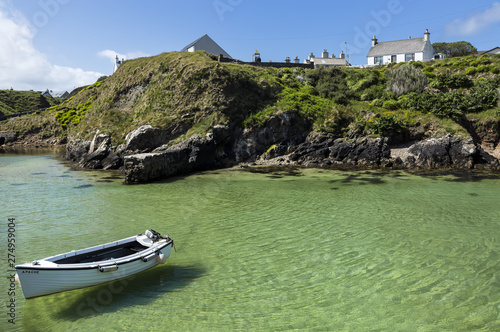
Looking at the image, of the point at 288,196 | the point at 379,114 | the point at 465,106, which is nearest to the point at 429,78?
the point at 465,106

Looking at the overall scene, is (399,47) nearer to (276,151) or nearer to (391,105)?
(391,105)

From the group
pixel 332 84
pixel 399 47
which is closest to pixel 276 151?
pixel 332 84

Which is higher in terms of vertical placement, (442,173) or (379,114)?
(379,114)

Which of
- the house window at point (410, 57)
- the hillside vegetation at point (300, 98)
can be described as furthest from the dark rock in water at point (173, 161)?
the house window at point (410, 57)

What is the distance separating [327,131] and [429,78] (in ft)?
88.1

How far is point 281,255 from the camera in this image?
1384 centimetres

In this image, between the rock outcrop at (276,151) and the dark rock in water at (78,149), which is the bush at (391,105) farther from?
the dark rock in water at (78,149)

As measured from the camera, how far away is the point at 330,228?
17.2 meters

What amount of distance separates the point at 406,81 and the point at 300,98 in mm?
19815

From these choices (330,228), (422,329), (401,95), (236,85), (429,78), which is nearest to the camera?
(422,329)

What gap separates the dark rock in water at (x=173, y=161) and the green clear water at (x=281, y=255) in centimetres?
385

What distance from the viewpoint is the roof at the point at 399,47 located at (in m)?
73.6

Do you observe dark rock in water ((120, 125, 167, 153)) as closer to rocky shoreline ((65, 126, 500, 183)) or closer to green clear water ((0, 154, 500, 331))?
rocky shoreline ((65, 126, 500, 183))

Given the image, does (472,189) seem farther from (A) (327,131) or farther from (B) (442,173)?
(A) (327,131)
